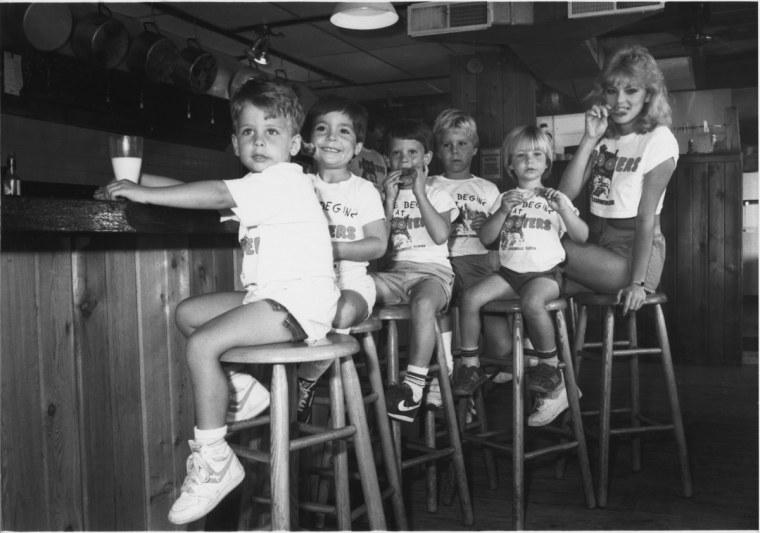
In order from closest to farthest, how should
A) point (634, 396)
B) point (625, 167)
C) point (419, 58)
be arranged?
point (625, 167)
point (634, 396)
point (419, 58)

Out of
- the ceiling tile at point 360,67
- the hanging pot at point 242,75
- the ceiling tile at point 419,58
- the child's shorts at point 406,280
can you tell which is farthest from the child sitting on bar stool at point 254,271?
the ceiling tile at point 360,67

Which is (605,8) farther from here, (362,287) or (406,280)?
(362,287)

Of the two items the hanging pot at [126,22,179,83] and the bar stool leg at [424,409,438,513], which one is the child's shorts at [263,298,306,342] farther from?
the hanging pot at [126,22,179,83]

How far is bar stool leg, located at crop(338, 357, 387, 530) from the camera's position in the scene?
5.36 feet

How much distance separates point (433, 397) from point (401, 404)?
41cm

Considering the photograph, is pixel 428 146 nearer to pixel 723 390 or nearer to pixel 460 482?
pixel 460 482

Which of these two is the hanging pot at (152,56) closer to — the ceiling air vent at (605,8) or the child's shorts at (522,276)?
the ceiling air vent at (605,8)

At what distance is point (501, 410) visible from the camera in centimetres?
375

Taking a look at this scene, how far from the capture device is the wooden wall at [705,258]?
15.3 feet

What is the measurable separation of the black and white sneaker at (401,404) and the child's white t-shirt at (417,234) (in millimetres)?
559

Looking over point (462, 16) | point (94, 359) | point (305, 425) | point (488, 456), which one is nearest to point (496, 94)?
point (462, 16)

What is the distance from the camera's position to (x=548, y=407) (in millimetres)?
2381

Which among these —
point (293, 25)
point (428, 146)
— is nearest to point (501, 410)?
point (428, 146)

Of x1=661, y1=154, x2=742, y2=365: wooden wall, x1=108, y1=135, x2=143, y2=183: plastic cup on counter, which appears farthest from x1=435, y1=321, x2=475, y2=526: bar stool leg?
x1=661, y1=154, x2=742, y2=365: wooden wall
